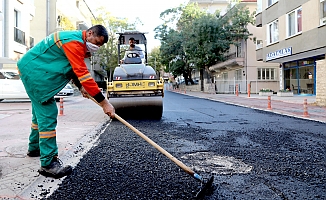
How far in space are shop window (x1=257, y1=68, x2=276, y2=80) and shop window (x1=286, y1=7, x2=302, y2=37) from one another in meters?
11.5

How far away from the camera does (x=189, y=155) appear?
15.9ft

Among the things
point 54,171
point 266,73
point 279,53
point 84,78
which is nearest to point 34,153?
point 54,171

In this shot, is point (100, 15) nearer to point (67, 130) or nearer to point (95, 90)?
point (67, 130)

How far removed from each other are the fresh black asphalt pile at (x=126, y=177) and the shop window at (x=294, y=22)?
18387mm

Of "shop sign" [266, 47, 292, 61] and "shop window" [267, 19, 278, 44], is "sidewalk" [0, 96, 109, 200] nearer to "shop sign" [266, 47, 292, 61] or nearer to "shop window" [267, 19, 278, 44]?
"shop sign" [266, 47, 292, 61]

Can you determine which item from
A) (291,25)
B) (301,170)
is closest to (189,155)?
(301,170)

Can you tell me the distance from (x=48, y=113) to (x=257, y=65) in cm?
3145

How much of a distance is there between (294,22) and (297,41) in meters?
1.66

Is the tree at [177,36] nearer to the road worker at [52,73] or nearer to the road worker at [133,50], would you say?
the road worker at [133,50]

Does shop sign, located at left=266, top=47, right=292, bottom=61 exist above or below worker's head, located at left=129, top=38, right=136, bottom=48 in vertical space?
above

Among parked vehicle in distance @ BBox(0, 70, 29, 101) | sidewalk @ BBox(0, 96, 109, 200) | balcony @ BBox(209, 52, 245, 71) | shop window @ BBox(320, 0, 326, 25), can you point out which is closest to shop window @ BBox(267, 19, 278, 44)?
shop window @ BBox(320, 0, 326, 25)

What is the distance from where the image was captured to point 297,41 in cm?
2023

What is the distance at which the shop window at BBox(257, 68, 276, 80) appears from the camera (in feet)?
108

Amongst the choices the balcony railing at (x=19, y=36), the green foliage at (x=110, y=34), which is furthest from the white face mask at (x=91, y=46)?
the green foliage at (x=110, y=34)
